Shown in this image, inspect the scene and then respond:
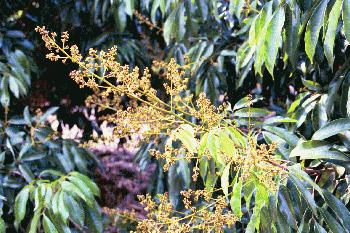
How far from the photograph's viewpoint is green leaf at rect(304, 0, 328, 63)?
4.15ft

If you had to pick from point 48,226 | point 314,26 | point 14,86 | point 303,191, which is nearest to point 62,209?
point 48,226

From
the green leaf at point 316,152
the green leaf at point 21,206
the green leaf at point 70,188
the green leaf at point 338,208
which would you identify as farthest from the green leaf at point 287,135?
the green leaf at point 21,206

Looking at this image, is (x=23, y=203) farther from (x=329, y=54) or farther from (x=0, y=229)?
(x=329, y=54)

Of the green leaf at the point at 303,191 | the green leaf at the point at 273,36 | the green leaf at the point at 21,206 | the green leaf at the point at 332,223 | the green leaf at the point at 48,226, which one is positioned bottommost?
the green leaf at the point at 48,226

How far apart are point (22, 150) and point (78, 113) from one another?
786mm

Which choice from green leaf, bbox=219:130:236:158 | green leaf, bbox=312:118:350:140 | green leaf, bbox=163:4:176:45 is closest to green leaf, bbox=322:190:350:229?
green leaf, bbox=312:118:350:140

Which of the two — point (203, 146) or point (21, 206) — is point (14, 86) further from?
point (203, 146)

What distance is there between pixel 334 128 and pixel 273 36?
0.80 feet

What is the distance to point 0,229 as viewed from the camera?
63.4 inches

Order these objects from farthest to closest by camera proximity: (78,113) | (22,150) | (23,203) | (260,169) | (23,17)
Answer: (78,113) → (23,17) → (22,150) → (23,203) → (260,169)

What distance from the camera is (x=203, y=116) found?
46.6 inches

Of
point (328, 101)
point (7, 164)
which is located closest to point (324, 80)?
point (328, 101)

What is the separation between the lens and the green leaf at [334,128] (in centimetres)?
129

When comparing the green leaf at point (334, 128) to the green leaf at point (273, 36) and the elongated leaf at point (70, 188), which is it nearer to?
the green leaf at point (273, 36)
